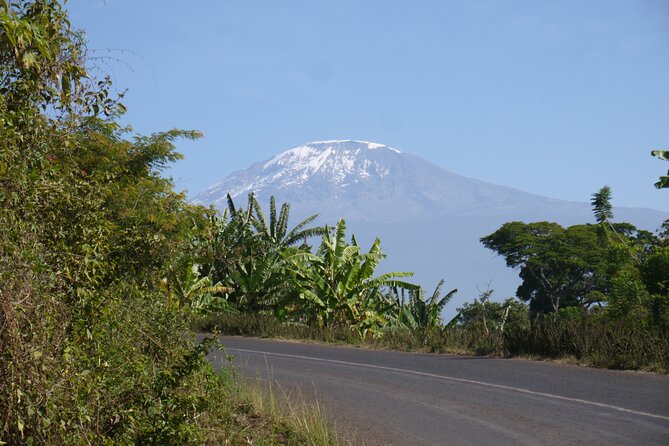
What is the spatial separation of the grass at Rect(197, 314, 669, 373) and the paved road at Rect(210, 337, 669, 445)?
0.66 m

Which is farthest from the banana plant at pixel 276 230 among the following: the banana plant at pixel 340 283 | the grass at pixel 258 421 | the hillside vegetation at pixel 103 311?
the grass at pixel 258 421

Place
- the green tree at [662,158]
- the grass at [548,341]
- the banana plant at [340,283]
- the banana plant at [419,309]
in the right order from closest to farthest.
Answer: the grass at [548,341] < the green tree at [662,158] < the banana plant at [340,283] < the banana plant at [419,309]

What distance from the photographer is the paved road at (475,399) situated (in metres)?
9.20

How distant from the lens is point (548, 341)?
16.3 metres

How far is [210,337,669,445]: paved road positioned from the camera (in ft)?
30.2

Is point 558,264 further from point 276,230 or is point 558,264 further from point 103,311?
point 103,311

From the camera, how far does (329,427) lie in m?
9.60

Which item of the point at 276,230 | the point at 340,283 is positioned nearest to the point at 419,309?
the point at 340,283

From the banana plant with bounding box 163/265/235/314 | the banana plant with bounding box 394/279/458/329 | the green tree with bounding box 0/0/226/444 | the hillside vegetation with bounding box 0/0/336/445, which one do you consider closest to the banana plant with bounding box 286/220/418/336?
the banana plant with bounding box 394/279/458/329

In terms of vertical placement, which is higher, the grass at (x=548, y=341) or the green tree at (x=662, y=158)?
the green tree at (x=662, y=158)

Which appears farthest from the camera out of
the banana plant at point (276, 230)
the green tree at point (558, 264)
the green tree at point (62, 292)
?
the green tree at point (558, 264)

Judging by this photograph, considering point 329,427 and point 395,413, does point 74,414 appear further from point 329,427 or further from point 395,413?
point 395,413

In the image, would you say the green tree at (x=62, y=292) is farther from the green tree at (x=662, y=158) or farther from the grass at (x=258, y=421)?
the green tree at (x=662, y=158)

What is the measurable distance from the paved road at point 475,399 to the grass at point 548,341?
664mm
